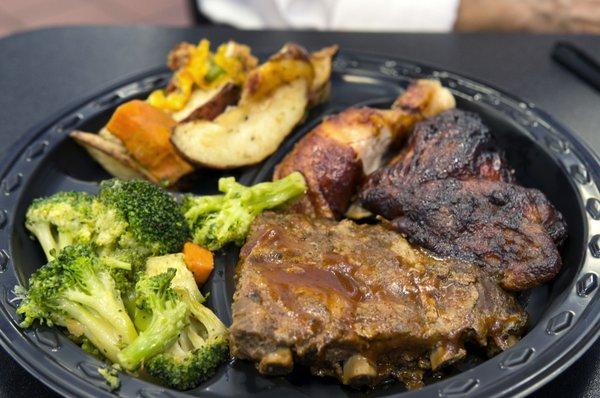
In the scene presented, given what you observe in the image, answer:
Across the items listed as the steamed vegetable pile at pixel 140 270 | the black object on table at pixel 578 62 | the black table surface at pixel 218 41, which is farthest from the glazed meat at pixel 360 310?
the black object on table at pixel 578 62

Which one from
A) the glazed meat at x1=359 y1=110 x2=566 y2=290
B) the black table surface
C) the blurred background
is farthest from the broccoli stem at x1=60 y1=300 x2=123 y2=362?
the blurred background

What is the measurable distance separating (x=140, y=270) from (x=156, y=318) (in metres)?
0.35

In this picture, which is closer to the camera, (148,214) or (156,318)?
(156,318)

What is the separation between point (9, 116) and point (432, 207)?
8.36 feet

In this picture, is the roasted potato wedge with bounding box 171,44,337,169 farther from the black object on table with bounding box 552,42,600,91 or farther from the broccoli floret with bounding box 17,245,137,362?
the black object on table with bounding box 552,42,600,91

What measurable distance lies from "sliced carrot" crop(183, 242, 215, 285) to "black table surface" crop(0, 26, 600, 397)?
4.84ft

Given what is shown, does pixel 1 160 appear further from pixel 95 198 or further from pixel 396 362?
pixel 396 362

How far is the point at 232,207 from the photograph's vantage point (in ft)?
8.57

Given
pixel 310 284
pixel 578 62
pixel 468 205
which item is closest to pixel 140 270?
pixel 310 284

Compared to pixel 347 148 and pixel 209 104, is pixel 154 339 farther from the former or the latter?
pixel 209 104

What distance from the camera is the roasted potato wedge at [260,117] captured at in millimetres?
2906

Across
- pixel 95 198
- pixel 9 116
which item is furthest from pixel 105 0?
pixel 95 198

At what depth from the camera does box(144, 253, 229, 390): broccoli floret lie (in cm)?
201

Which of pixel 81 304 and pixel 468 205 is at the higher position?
pixel 468 205
